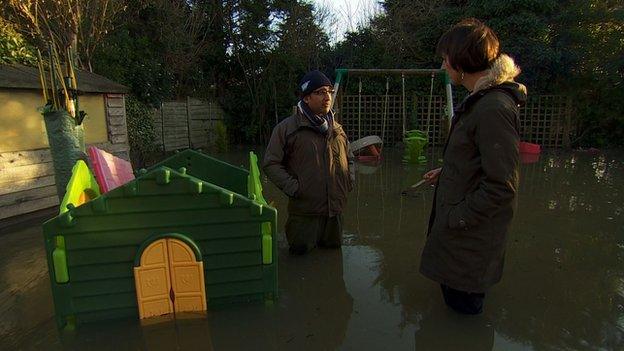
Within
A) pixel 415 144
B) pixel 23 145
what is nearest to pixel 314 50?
pixel 415 144

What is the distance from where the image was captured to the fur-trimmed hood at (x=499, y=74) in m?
2.14

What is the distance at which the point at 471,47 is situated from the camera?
2125mm

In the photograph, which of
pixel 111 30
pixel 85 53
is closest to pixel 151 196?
pixel 85 53

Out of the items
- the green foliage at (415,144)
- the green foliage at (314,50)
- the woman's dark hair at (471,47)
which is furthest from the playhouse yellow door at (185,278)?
the green foliage at (314,50)

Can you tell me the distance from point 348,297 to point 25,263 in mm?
2815

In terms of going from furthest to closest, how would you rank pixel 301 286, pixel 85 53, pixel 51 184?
1. pixel 85 53
2. pixel 51 184
3. pixel 301 286

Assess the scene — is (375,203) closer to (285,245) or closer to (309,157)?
(285,245)

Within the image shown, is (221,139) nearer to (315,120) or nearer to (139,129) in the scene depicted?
(139,129)

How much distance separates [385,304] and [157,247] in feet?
4.87

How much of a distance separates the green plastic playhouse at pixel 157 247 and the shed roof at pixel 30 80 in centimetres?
349

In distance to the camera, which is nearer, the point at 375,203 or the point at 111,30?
the point at 375,203

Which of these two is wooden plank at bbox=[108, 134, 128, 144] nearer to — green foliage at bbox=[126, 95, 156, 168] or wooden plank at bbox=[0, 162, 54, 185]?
wooden plank at bbox=[0, 162, 54, 185]

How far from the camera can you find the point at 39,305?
2865 mm

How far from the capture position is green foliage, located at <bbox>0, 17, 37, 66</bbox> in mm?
5246
